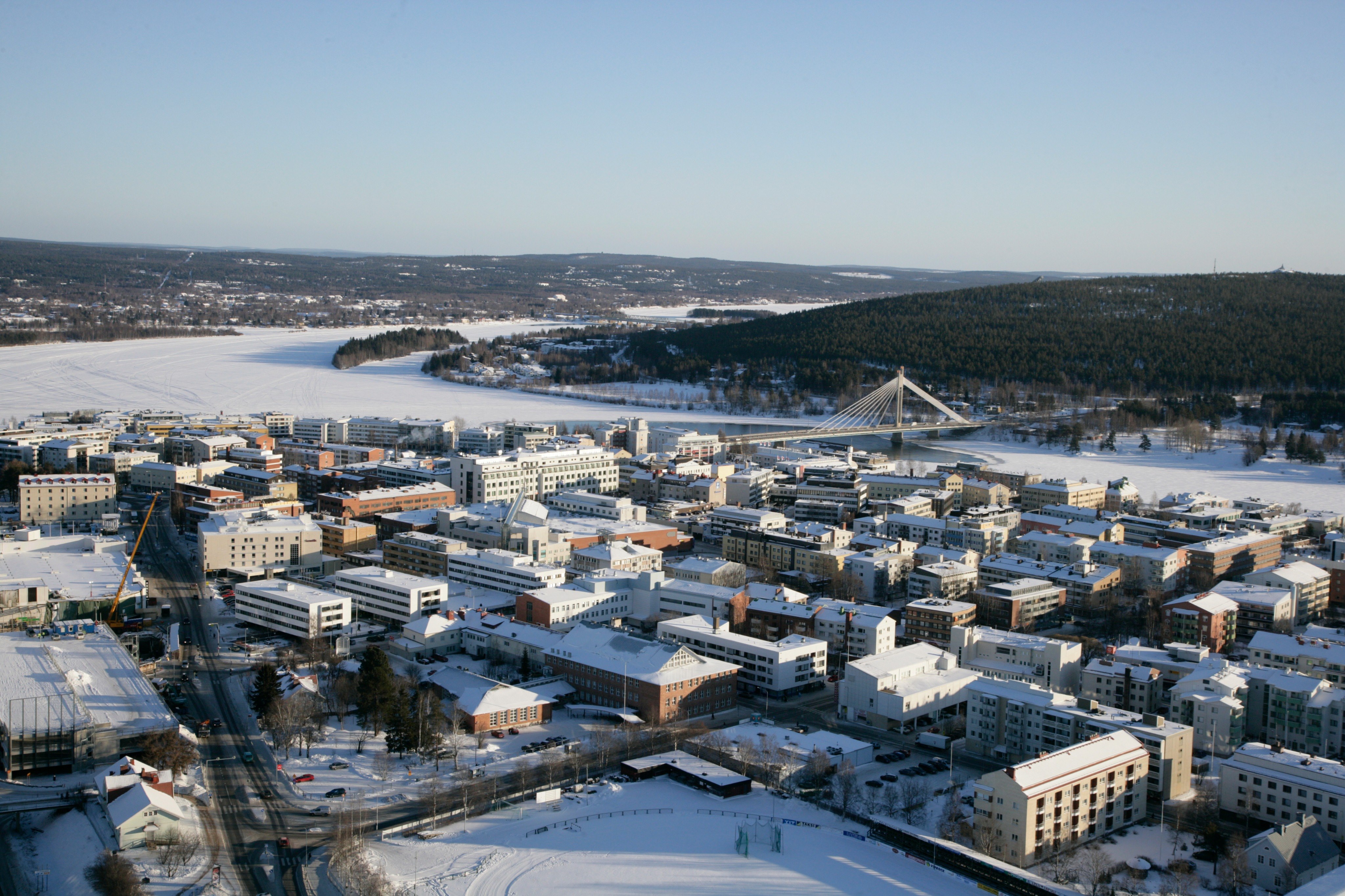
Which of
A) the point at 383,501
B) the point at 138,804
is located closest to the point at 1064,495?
the point at 383,501

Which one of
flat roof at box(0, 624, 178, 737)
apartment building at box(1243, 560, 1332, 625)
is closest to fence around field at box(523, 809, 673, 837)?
flat roof at box(0, 624, 178, 737)

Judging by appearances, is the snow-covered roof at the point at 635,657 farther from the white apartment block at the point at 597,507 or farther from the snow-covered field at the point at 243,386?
the snow-covered field at the point at 243,386

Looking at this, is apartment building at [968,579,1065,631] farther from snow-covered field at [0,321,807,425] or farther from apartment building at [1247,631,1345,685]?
snow-covered field at [0,321,807,425]

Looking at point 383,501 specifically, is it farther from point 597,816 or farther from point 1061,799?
point 1061,799

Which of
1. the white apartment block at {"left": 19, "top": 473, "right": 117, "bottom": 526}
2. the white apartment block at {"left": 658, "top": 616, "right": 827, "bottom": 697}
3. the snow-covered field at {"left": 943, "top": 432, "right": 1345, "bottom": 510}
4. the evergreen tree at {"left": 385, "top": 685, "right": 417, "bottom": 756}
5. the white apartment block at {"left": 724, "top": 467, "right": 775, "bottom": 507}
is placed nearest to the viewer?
the evergreen tree at {"left": 385, "top": 685, "right": 417, "bottom": 756}

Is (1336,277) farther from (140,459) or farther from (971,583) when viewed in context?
(140,459)
